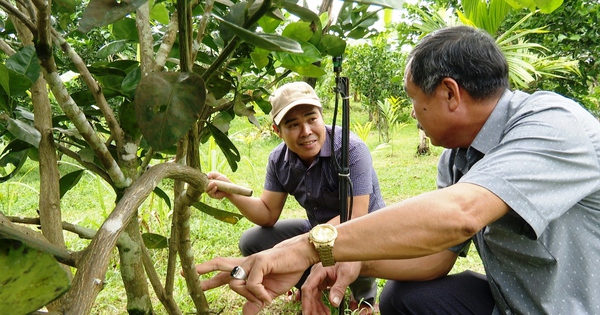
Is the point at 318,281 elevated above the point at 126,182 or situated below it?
below

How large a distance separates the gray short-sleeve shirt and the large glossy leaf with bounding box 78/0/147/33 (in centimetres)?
67

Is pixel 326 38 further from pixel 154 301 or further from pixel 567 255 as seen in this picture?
pixel 154 301

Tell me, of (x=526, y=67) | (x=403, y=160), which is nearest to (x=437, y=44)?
(x=526, y=67)

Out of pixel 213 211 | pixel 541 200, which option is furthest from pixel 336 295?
pixel 541 200

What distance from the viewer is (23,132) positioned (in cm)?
72

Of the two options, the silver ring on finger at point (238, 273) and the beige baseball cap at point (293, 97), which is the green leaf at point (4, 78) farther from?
the beige baseball cap at point (293, 97)

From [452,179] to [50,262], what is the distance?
1180 mm

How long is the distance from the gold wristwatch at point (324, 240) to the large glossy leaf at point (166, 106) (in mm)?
421

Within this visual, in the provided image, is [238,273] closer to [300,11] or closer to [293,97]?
[300,11]

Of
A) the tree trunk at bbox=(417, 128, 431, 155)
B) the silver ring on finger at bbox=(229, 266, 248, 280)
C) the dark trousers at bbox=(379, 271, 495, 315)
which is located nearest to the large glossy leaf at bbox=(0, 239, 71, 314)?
the silver ring on finger at bbox=(229, 266, 248, 280)

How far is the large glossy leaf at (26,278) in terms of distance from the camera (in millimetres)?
379

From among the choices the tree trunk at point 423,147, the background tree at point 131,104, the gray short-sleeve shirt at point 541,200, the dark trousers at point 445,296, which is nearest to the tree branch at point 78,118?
the background tree at point 131,104

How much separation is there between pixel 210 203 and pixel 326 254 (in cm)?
277

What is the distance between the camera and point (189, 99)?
61cm
